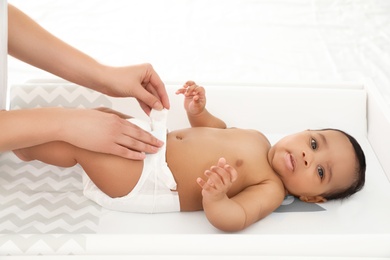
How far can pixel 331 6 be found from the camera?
2414 millimetres

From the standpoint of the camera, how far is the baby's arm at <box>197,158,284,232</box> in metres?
1.13

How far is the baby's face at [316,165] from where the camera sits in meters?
1.31

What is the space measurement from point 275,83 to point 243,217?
1.85ft

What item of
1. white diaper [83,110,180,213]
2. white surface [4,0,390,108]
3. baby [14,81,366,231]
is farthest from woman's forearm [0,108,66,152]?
white surface [4,0,390,108]

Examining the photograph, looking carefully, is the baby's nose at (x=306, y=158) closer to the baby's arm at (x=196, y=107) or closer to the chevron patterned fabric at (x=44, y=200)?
the baby's arm at (x=196, y=107)

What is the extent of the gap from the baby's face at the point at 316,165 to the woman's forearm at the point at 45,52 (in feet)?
1.57

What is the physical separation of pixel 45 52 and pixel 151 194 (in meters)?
0.42

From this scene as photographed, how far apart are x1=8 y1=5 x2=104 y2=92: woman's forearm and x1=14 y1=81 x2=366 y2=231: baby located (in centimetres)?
20

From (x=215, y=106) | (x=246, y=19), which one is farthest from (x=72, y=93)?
(x=246, y=19)

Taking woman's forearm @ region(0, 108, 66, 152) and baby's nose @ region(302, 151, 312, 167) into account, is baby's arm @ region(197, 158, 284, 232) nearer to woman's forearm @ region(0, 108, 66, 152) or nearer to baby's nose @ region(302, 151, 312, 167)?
baby's nose @ region(302, 151, 312, 167)

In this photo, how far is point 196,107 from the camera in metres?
1.44

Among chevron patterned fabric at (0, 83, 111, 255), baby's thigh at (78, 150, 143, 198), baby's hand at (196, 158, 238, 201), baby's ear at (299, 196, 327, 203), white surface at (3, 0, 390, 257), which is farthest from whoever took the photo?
white surface at (3, 0, 390, 257)

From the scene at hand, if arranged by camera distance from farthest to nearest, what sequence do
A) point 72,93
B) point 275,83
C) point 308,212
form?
1. point 275,83
2. point 72,93
3. point 308,212

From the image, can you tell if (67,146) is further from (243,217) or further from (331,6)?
(331,6)
